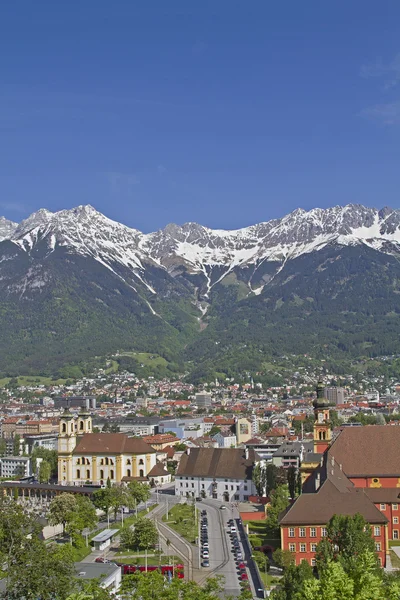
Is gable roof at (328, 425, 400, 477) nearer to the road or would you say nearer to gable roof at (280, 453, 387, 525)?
gable roof at (280, 453, 387, 525)

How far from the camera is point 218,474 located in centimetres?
9088

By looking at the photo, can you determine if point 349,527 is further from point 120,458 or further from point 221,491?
point 120,458

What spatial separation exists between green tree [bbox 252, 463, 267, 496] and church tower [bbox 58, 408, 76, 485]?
28.0 metres

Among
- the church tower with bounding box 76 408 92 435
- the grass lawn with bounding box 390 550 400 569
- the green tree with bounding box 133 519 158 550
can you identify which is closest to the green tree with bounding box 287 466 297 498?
the green tree with bounding box 133 519 158 550

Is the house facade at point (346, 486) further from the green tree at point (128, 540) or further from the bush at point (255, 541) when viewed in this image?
the green tree at point (128, 540)

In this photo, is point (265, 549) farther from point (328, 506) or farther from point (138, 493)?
point (138, 493)

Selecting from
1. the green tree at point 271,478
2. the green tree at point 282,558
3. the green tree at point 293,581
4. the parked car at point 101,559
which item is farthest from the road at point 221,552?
the green tree at point 293,581

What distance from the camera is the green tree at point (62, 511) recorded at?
Answer: 68.0 metres

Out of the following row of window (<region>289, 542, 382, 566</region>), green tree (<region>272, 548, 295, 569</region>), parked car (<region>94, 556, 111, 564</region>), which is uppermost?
row of window (<region>289, 542, 382, 566</region>)

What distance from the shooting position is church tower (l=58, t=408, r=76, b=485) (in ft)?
346

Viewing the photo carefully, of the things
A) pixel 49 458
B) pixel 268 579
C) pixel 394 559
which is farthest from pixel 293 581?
pixel 49 458

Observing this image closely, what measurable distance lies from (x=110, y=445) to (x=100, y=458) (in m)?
2.00

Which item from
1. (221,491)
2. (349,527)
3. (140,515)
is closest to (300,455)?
(221,491)

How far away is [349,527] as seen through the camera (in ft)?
156
